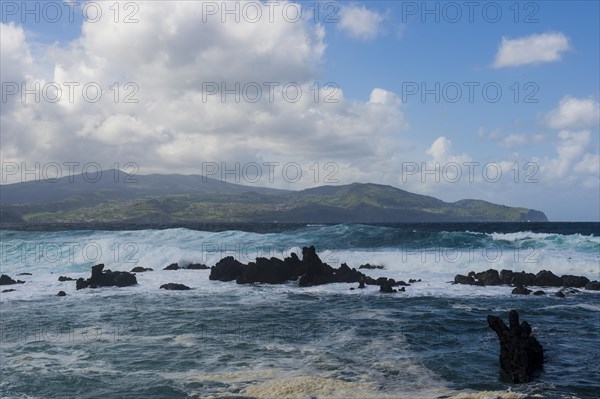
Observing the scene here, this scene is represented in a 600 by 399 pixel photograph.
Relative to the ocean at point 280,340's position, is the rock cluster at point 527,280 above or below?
above

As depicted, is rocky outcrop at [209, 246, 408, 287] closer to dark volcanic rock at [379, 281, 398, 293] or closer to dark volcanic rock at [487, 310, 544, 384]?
dark volcanic rock at [379, 281, 398, 293]

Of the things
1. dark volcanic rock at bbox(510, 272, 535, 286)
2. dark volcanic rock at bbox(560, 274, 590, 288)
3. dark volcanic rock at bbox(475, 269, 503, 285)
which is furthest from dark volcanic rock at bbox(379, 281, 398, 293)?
dark volcanic rock at bbox(560, 274, 590, 288)

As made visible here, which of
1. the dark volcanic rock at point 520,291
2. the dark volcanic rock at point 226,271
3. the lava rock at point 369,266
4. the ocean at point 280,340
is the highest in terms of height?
the dark volcanic rock at point 226,271

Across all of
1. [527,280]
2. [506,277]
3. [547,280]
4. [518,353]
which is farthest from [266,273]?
[518,353]

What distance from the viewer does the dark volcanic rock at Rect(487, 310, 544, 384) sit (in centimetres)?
1627

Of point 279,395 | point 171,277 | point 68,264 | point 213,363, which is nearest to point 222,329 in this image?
point 213,363

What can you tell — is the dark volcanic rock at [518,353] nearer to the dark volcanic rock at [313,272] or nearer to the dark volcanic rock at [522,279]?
the dark volcanic rock at [522,279]

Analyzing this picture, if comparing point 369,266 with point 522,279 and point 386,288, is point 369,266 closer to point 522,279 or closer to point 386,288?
point 522,279

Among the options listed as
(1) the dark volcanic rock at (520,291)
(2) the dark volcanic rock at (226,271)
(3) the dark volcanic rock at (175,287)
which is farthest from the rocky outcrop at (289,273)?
(1) the dark volcanic rock at (520,291)

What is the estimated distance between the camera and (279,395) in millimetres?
14719

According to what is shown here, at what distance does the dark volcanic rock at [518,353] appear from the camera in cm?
1627

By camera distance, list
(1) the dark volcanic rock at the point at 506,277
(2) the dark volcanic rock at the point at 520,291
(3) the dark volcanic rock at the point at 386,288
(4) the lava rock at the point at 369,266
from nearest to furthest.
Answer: (2) the dark volcanic rock at the point at 520,291 → (3) the dark volcanic rock at the point at 386,288 → (1) the dark volcanic rock at the point at 506,277 → (4) the lava rock at the point at 369,266

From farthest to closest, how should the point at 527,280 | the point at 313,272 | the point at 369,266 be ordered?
the point at 369,266
the point at 313,272
the point at 527,280

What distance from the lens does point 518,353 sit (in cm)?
1675
